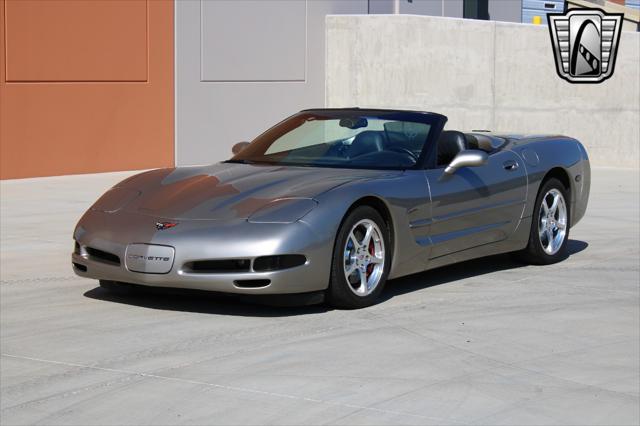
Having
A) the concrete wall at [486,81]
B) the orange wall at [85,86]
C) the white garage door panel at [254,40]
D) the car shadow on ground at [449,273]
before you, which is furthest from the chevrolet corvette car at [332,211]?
the concrete wall at [486,81]

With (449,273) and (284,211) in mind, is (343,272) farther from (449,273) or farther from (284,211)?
(449,273)

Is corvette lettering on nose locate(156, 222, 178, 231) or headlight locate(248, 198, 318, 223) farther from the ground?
headlight locate(248, 198, 318, 223)

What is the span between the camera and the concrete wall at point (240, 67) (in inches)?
703

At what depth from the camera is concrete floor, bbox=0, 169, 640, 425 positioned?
5355 mm

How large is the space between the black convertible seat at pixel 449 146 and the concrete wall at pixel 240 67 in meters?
9.51

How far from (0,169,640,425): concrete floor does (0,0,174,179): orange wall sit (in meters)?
6.43

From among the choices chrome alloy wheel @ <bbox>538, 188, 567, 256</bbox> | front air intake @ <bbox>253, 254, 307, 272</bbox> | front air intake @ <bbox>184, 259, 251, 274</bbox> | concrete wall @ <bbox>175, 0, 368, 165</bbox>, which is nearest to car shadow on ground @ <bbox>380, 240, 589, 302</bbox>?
chrome alloy wheel @ <bbox>538, 188, 567, 256</bbox>

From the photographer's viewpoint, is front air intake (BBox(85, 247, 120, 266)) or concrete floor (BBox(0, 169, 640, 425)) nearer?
concrete floor (BBox(0, 169, 640, 425))

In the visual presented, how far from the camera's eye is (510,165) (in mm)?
9000

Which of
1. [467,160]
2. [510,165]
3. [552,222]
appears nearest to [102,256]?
[467,160]

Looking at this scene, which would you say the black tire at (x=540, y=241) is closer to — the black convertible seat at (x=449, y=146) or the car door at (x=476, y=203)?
the car door at (x=476, y=203)

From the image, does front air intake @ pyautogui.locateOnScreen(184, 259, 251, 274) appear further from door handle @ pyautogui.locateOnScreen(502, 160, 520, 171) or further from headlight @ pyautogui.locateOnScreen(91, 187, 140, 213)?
door handle @ pyautogui.locateOnScreen(502, 160, 520, 171)

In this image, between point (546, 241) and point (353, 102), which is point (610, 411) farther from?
point (353, 102)

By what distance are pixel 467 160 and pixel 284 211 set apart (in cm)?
164
